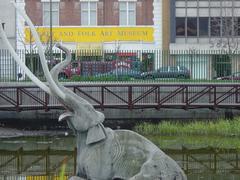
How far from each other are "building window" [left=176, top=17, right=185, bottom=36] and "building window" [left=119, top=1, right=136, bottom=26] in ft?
10.7

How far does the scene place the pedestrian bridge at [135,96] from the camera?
25.0 m

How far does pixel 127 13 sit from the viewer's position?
176 feet

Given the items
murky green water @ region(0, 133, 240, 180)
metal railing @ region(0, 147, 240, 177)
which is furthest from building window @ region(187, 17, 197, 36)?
metal railing @ region(0, 147, 240, 177)

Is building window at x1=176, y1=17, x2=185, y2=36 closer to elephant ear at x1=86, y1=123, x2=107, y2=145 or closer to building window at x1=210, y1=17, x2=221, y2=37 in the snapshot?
building window at x1=210, y1=17, x2=221, y2=37

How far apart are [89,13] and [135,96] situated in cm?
2744

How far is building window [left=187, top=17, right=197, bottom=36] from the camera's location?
174ft

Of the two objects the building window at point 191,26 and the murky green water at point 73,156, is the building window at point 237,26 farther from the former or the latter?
the murky green water at point 73,156

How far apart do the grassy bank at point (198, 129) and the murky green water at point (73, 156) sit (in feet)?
2.51

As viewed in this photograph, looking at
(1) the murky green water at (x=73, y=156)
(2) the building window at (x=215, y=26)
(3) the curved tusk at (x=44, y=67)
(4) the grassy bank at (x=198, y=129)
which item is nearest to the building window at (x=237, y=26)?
(2) the building window at (x=215, y=26)

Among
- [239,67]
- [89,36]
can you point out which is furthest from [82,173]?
[89,36]

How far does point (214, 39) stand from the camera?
175 feet

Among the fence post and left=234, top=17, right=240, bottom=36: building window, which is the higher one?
left=234, top=17, right=240, bottom=36: building window

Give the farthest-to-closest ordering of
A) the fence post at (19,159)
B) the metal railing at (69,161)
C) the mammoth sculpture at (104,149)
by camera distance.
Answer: the fence post at (19,159), the metal railing at (69,161), the mammoth sculpture at (104,149)

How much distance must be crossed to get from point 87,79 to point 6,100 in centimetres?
688
